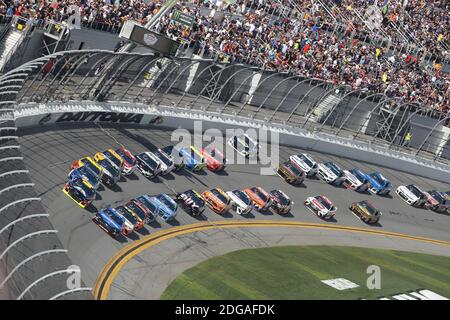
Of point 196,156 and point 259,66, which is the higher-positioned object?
point 259,66

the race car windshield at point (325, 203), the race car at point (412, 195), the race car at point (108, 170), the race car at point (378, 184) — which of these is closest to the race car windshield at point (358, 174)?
the race car at point (378, 184)

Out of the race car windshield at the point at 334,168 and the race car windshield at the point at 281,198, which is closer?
the race car windshield at the point at 281,198

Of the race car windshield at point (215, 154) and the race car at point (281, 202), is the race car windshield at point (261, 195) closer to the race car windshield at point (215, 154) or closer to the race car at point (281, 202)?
the race car at point (281, 202)

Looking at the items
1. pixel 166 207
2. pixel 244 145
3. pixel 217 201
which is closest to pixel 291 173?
pixel 244 145

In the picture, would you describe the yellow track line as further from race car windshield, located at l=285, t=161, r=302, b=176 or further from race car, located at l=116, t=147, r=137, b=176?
race car windshield, located at l=285, t=161, r=302, b=176

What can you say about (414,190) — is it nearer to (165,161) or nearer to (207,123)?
(207,123)

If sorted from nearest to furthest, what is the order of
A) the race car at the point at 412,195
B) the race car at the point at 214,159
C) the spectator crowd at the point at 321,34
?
the race car at the point at 214,159
the spectator crowd at the point at 321,34
the race car at the point at 412,195

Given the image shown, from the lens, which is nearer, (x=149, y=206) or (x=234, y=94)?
(x=149, y=206)
